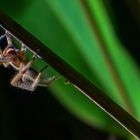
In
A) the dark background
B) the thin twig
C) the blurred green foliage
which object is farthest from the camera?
the dark background

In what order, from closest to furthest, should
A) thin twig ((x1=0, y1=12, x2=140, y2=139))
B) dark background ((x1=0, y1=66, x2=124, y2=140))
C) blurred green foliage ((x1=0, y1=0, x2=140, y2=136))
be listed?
1. thin twig ((x1=0, y1=12, x2=140, y2=139))
2. blurred green foliage ((x1=0, y1=0, x2=140, y2=136))
3. dark background ((x1=0, y1=66, x2=124, y2=140))

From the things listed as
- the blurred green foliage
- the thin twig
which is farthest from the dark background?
the thin twig

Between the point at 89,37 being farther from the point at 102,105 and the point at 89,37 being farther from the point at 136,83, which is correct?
the point at 102,105

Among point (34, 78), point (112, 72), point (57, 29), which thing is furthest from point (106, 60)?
point (34, 78)

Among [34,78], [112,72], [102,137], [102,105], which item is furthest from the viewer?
[102,137]

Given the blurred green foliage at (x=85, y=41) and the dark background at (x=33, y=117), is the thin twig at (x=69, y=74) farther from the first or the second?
the dark background at (x=33, y=117)

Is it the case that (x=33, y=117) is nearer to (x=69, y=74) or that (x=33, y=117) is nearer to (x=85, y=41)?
(x=85, y=41)

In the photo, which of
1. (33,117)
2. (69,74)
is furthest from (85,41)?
(69,74)

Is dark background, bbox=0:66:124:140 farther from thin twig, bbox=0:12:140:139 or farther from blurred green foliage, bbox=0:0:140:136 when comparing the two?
thin twig, bbox=0:12:140:139
